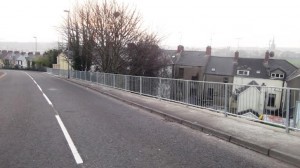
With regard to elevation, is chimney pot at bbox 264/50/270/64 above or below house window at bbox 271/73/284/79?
above

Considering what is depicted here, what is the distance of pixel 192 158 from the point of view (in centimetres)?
569

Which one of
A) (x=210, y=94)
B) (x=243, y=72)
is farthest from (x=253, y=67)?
(x=210, y=94)

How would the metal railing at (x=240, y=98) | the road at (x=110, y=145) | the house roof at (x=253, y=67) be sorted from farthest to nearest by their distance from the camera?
the house roof at (x=253, y=67), the metal railing at (x=240, y=98), the road at (x=110, y=145)

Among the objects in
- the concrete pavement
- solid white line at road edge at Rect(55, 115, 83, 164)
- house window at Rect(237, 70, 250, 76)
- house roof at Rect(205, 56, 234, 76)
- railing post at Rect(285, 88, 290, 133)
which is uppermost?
house roof at Rect(205, 56, 234, 76)

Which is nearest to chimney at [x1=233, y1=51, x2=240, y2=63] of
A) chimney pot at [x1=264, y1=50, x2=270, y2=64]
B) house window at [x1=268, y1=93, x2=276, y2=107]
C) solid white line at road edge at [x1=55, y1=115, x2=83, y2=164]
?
chimney pot at [x1=264, y1=50, x2=270, y2=64]

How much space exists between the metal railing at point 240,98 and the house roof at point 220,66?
38.1 metres

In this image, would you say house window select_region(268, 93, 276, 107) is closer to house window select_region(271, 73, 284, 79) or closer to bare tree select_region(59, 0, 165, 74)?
bare tree select_region(59, 0, 165, 74)

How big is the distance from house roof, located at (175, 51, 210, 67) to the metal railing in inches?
1609

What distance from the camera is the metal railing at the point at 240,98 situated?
743cm

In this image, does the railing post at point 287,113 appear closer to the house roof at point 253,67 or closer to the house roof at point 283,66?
the house roof at point 283,66

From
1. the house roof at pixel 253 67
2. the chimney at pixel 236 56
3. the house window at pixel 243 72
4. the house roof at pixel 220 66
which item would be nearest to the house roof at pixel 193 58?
the house roof at pixel 220 66

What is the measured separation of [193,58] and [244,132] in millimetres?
50544

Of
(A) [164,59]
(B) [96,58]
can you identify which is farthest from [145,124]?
(A) [164,59]

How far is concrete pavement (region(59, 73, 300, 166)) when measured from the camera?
5.96 meters
